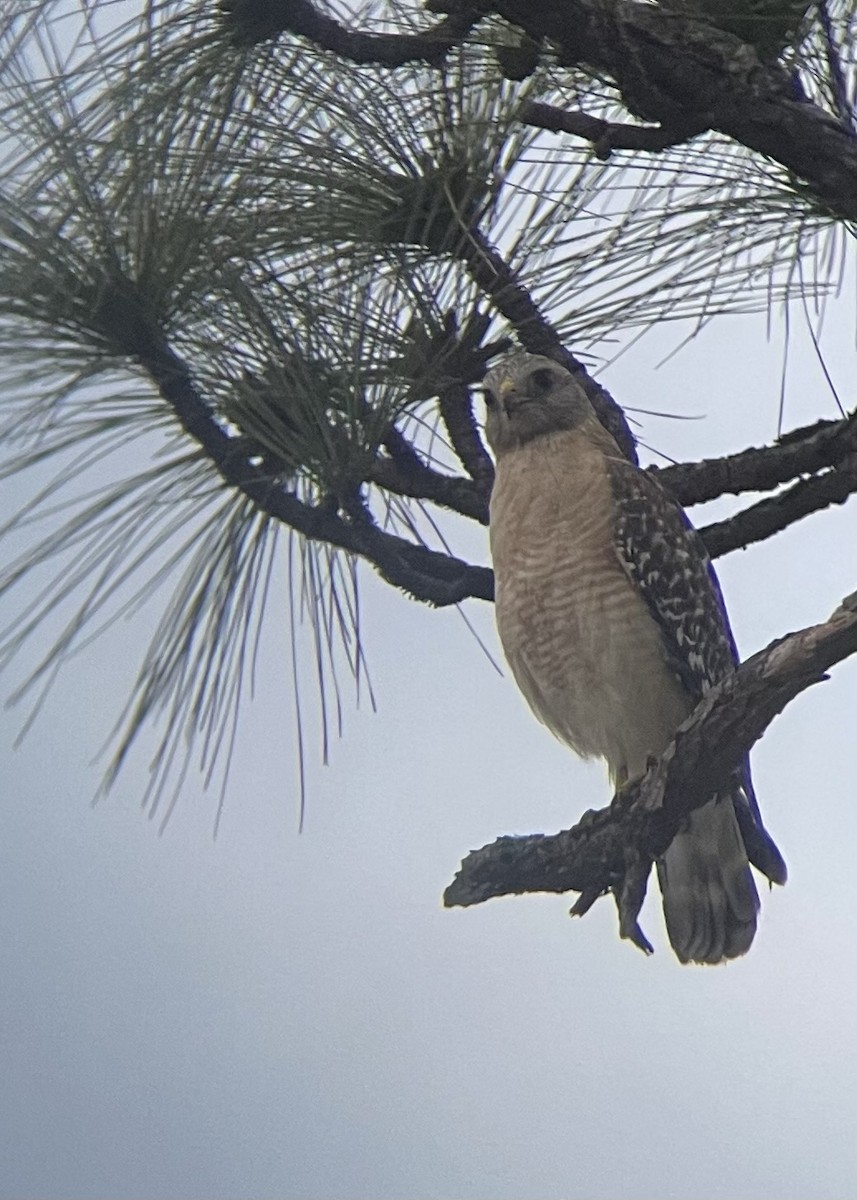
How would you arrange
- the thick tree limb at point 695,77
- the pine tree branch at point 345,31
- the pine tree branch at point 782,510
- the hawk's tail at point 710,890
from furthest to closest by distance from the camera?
the hawk's tail at point 710,890, the pine tree branch at point 782,510, the pine tree branch at point 345,31, the thick tree limb at point 695,77

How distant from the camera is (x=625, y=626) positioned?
1.75m

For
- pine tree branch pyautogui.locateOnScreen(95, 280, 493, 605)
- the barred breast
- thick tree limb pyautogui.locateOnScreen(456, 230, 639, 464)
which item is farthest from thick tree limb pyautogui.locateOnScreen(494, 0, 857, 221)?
the barred breast

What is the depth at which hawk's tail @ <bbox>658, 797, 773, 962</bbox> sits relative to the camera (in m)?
1.72

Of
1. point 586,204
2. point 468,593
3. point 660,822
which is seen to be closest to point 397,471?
point 468,593

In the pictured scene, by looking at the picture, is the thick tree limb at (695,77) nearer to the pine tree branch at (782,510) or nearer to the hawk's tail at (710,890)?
the pine tree branch at (782,510)

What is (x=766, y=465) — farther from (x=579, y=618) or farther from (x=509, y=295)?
(x=579, y=618)

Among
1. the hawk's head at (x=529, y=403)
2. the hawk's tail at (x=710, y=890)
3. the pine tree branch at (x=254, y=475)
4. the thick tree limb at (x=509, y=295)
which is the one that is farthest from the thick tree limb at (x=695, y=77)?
the hawk's tail at (x=710, y=890)

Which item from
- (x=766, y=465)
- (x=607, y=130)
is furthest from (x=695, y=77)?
(x=766, y=465)

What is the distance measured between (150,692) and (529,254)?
0.52m

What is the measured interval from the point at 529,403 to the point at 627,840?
23.0 inches

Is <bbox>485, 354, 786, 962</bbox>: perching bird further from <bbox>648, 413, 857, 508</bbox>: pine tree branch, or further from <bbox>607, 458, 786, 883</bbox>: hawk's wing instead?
<bbox>648, 413, 857, 508</bbox>: pine tree branch

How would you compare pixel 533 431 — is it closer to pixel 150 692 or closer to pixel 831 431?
pixel 831 431

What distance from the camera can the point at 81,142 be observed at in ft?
3.90

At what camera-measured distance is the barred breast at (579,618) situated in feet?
5.74
